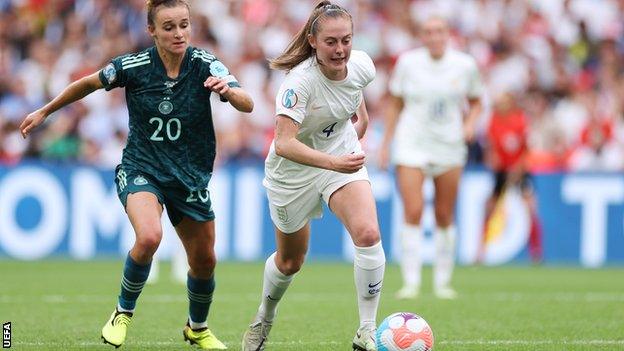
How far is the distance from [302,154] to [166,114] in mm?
1146

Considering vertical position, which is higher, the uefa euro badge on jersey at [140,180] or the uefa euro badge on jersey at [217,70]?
the uefa euro badge on jersey at [217,70]

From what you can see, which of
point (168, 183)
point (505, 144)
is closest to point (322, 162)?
point (168, 183)

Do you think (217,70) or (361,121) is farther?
(361,121)

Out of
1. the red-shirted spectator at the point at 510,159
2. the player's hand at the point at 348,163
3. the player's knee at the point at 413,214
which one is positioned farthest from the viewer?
the red-shirted spectator at the point at 510,159

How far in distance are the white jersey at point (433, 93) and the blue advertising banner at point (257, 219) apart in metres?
4.49

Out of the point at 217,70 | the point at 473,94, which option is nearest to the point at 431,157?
the point at 473,94

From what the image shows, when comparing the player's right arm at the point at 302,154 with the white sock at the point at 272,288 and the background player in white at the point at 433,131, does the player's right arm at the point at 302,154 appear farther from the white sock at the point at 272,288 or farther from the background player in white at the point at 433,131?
the background player in white at the point at 433,131

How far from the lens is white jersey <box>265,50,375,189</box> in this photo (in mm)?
7492

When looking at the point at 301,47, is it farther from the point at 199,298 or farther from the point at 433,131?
the point at 433,131

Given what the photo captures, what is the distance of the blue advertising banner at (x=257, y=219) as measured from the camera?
17000mm

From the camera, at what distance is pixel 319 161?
7.16 m

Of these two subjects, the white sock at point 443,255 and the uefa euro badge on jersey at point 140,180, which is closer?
the uefa euro badge on jersey at point 140,180

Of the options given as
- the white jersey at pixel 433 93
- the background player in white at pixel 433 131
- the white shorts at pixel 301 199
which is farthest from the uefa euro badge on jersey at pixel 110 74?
the white jersey at pixel 433 93

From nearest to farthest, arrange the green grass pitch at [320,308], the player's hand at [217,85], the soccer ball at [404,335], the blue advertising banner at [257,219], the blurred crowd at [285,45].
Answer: the soccer ball at [404,335] < the player's hand at [217,85] < the green grass pitch at [320,308] < the blue advertising banner at [257,219] < the blurred crowd at [285,45]
